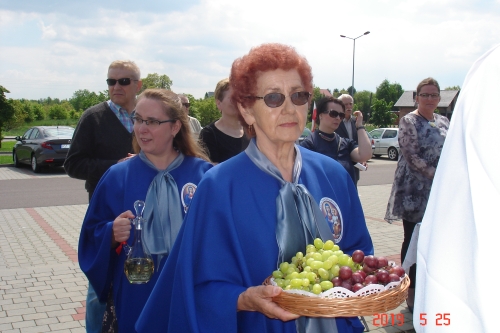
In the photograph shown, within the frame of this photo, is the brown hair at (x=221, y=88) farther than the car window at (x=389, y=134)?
No

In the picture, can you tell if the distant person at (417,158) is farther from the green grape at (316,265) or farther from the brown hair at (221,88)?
the green grape at (316,265)

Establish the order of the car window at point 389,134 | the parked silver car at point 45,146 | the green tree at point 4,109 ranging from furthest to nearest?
the green tree at point 4,109
the car window at point 389,134
the parked silver car at point 45,146

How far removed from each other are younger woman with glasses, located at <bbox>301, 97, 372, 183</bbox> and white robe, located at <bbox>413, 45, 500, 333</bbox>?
4.44 m

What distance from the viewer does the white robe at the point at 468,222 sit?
910 millimetres

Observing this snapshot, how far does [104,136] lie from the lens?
403cm

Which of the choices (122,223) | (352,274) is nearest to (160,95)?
(122,223)

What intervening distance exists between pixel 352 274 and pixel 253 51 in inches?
45.4

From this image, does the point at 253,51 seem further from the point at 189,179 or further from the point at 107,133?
the point at 107,133

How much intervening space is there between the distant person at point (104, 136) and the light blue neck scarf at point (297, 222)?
1.85 meters

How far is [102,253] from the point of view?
2.97m

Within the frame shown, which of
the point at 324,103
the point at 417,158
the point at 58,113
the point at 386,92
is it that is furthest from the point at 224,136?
the point at 386,92

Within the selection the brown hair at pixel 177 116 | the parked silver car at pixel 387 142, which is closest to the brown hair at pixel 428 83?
the brown hair at pixel 177 116

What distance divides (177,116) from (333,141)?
264cm

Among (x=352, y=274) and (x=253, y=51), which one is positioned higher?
(x=253, y=51)
